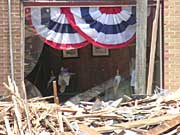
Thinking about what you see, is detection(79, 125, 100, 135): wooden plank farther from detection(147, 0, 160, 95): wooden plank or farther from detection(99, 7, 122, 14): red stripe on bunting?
detection(99, 7, 122, 14): red stripe on bunting

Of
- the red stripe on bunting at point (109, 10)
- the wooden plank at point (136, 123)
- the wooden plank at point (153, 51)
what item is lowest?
the wooden plank at point (136, 123)

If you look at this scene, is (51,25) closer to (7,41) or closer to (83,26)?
(83,26)

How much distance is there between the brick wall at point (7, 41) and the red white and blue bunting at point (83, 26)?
0.81ft

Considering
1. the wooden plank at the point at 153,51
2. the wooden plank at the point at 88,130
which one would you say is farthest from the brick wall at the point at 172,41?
the wooden plank at the point at 88,130

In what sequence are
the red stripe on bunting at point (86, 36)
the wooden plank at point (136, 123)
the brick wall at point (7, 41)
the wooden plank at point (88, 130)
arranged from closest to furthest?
the wooden plank at point (88, 130)
the wooden plank at point (136, 123)
the brick wall at point (7, 41)
the red stripe on bunting at point (86, 36)

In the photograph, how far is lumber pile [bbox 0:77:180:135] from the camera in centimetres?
702

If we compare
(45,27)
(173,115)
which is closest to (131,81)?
(45,27)

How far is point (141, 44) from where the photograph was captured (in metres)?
11.8

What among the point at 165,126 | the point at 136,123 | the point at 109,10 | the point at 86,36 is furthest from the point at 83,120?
the point at 109,10

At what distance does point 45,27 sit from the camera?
1169 cm

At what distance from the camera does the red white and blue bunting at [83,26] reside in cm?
1168

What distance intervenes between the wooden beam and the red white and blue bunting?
0.13 m

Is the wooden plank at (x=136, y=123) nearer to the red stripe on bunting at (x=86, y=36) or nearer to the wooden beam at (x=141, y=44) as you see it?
the wooden beam at (x=141, y=44)

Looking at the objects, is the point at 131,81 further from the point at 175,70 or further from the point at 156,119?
the point at 156,119
